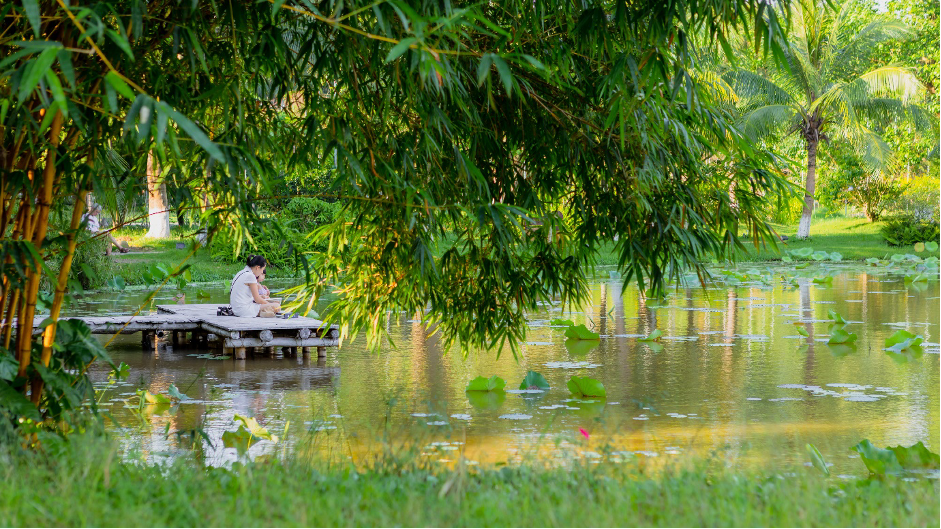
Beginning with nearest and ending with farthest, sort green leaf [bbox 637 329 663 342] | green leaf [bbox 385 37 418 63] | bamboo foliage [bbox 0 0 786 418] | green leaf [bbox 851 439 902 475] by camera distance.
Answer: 1. green leaf [bbox 385 37 418 63]
2. bamboo foliage [bbox 0 0 786 418]
3. green leaf [bbox 851 439 902 475]
4. green leaf [bbox 637 329 663 342]

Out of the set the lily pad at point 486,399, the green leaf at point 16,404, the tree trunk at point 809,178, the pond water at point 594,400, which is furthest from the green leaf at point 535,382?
the tree trunk at point 809,178

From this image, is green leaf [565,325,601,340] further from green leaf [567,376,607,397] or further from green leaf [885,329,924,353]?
green leaf [567,376,607,397]

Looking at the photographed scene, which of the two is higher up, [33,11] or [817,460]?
[33,11]

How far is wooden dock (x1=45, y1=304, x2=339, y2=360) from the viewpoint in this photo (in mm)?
9586

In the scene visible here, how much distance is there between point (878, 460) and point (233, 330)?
640 cm

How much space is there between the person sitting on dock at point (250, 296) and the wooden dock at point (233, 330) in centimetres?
19

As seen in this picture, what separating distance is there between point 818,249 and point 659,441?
23.9 meters

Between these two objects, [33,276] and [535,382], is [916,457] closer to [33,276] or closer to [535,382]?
[535,382]

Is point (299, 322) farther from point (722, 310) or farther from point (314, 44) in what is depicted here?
point (722, 310)

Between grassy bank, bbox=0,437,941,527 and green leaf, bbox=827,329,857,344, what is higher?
grassy bank, bbox=0,437,941,527

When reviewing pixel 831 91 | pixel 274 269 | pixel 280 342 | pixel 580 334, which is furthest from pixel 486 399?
pixel 831 91

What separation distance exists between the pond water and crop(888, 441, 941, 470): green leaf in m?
0.31

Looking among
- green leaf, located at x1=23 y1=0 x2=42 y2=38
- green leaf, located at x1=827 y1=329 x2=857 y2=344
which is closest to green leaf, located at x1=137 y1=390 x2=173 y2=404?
green leaf, located at x1=23 y1=0 x2=42 y2=38

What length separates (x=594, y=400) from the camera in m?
7.36
